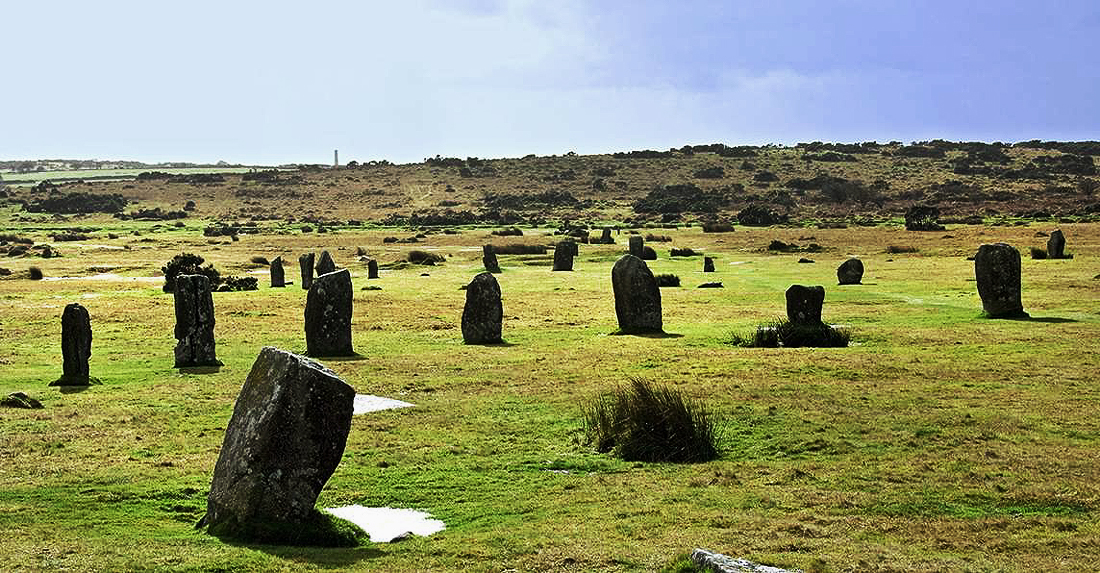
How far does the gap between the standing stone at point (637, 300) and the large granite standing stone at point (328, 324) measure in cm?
820

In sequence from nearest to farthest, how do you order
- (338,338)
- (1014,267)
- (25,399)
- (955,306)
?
1. (25,399)
2. (338,338)
3. (1014,267)
4. (955,306)

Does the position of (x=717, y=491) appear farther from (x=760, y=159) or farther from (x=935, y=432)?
(x=760, y=159)

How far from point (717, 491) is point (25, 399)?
1350 cm

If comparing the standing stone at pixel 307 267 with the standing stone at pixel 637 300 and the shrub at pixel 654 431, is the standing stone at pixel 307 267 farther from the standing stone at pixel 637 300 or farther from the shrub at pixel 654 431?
the shrub at pixel 654 431

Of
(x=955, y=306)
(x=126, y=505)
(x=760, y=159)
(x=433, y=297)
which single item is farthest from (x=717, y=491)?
(x=760, y=159)

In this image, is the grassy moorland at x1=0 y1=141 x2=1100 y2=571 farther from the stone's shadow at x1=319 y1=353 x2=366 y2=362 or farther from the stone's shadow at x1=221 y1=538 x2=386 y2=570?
the stone's shadow at x1=319 y1=353 x2=366 y2=362

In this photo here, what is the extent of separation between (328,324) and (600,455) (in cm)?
1367

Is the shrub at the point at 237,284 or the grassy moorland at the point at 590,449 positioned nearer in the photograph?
the grassy moorland at the point at 590,449

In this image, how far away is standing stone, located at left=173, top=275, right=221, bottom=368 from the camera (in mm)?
28219

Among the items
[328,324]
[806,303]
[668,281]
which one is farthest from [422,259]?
[806,303]

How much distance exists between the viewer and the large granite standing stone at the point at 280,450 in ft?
41.9

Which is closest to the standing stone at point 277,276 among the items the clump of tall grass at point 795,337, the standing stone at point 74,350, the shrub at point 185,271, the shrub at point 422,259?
the shrub at point 185,271

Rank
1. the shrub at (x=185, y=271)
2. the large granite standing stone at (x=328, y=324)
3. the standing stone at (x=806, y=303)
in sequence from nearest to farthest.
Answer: the large granite standing stone at (x=328, y=324)
the standing stone at (x=806, y=303)
the shrub at (x=185, y=271)

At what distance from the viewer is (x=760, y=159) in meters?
178
